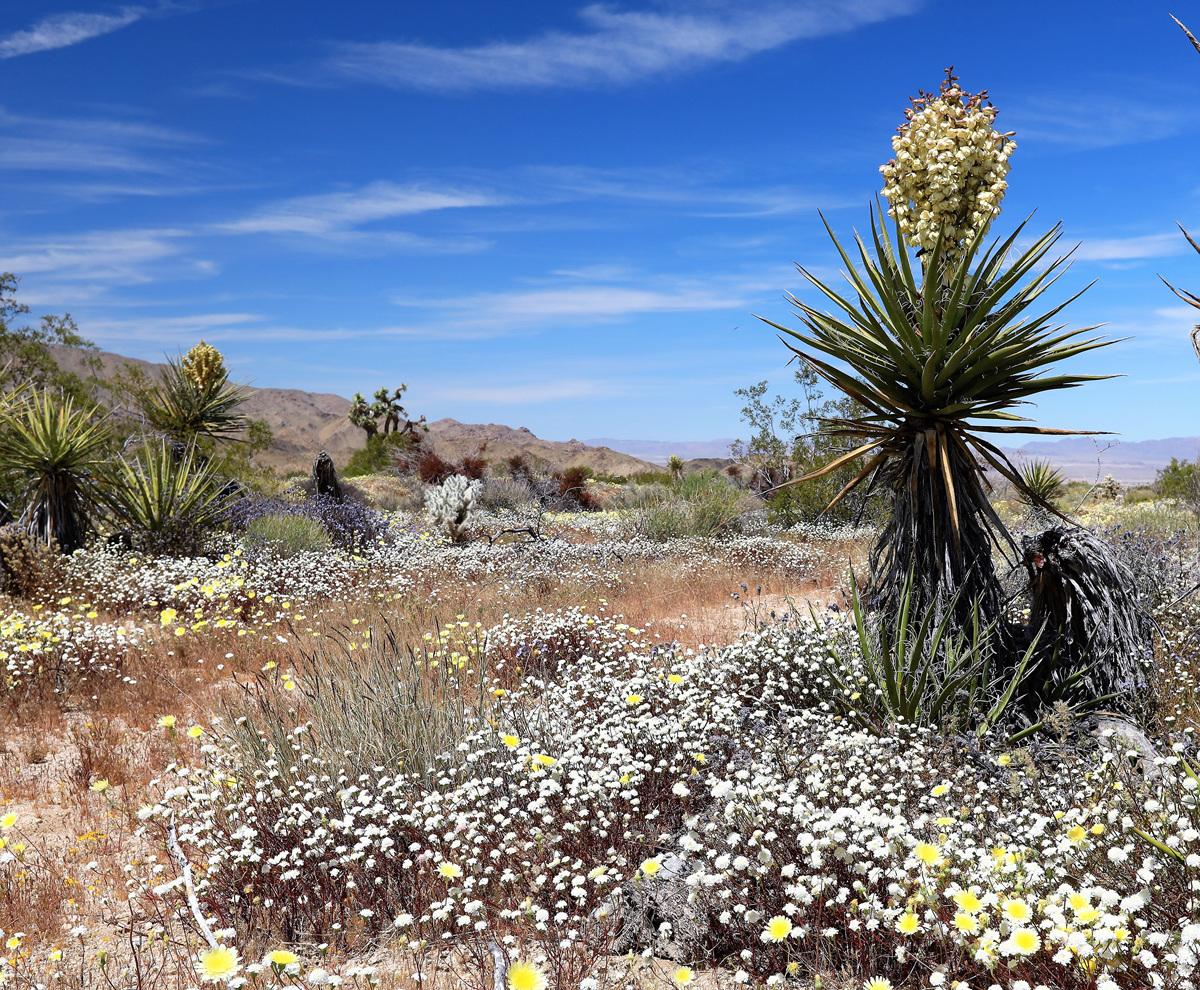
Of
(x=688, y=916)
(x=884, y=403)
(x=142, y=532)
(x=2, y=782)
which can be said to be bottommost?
(x=2, y=782)

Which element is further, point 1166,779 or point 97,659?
point 97,659

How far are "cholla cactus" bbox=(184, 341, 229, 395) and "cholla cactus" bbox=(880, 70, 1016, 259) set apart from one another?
46.0 ft

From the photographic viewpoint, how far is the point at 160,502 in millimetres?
11656

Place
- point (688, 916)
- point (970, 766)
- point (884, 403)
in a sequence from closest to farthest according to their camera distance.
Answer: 1. point (688, 916)
2. point (970, 766)
3. point (884, 403)

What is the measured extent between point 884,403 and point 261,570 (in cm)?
825

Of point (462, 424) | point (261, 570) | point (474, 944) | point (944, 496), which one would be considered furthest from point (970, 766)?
point (462, 424)

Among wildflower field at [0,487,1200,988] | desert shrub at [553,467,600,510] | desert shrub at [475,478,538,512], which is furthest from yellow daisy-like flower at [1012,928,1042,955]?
desert shrub at [553,467,600,510]

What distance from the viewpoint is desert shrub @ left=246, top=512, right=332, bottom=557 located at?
474 inches

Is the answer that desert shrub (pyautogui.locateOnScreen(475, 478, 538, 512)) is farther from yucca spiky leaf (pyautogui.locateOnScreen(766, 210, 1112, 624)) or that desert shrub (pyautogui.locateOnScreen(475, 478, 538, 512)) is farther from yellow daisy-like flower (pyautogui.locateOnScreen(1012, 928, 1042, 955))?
yellow daisy-like flower (pyautogui.locateOnScreen(1012, 928, 1042, 955))

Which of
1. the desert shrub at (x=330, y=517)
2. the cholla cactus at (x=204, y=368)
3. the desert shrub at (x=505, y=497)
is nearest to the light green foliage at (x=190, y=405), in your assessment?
the cholla cactus at (x=204, y=368)

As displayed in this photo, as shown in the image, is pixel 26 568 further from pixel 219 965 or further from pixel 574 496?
pixel 574 496

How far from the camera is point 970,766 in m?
4.27

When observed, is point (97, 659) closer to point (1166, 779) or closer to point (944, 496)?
point (944, 496)

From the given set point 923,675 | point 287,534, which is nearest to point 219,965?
point 923,675
